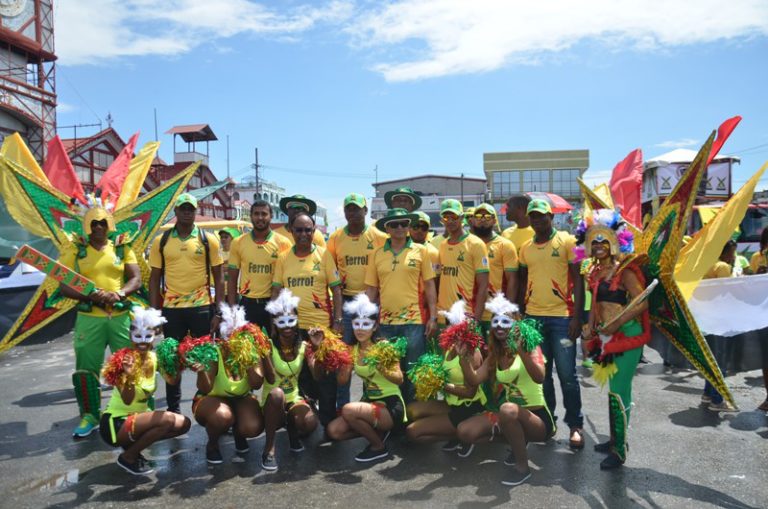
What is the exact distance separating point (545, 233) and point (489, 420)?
5.67ft

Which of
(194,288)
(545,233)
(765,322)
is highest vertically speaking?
(545,233)

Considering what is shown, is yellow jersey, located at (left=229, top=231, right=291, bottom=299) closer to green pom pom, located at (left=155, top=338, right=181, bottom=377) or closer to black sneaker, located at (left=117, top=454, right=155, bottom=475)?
green pom pom, located at (left=155, top=338, right=181, bottom=377)

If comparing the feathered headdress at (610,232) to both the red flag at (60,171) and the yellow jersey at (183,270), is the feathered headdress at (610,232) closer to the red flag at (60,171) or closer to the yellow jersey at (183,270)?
the yellow jersey at (183,270)

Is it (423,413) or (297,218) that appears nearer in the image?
(423,413)

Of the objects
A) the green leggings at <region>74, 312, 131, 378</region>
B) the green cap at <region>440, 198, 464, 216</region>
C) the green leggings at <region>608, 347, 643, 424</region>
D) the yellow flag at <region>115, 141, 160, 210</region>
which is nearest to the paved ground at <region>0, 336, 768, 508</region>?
the green leggings at <region>608, 347, 643, 424</region>

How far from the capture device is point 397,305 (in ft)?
16.7

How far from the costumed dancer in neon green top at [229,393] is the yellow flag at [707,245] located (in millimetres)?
3547

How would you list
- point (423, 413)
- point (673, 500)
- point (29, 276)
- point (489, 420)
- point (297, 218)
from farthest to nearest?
point (29, 276)
point (297, 218)
point (423, 413)
point (489, 420)
point (673, 500)

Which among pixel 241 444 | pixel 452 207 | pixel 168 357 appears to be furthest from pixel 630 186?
pixel 168 357

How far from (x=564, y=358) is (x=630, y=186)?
2074 mm

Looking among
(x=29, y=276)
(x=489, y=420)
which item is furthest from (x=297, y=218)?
(x=29, y=276)

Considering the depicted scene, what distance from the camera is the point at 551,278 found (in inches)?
196

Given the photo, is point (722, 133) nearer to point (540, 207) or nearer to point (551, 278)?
point (540, 207)

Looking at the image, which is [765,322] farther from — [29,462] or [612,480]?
[29,462]
